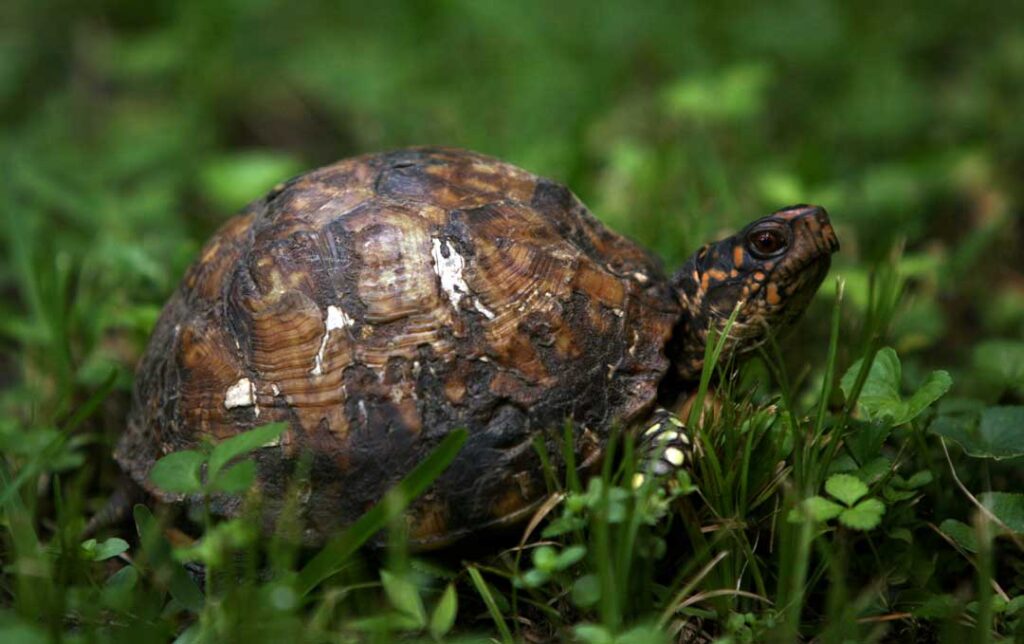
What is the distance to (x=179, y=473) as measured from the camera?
2.21 m

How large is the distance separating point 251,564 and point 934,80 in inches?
218

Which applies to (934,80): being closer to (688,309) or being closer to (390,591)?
(688,309)

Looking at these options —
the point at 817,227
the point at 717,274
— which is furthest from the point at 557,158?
the point at 817,227

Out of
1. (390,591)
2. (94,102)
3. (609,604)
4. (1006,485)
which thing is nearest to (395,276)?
(390,591)

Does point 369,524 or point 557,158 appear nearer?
point 369,524

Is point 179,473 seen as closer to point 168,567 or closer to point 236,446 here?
point 236,446

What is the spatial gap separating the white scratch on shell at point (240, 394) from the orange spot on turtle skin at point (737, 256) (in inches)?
53.7

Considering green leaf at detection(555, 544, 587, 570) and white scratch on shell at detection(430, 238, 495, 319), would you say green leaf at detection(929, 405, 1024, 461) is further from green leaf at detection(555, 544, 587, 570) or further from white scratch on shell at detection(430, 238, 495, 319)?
white scratch on shell at detection(430, 238, 495, 319)

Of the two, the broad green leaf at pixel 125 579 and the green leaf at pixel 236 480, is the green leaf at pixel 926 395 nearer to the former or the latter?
the green leaf at pixel 236 480

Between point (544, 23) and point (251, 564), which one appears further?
point (544, 23)

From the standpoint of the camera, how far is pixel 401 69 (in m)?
6.50

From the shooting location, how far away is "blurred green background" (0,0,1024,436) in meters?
3.81

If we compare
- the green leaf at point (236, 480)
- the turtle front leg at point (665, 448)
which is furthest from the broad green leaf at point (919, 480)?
the green leaf at point (236, 480)

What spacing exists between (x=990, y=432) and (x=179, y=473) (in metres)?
2.05
